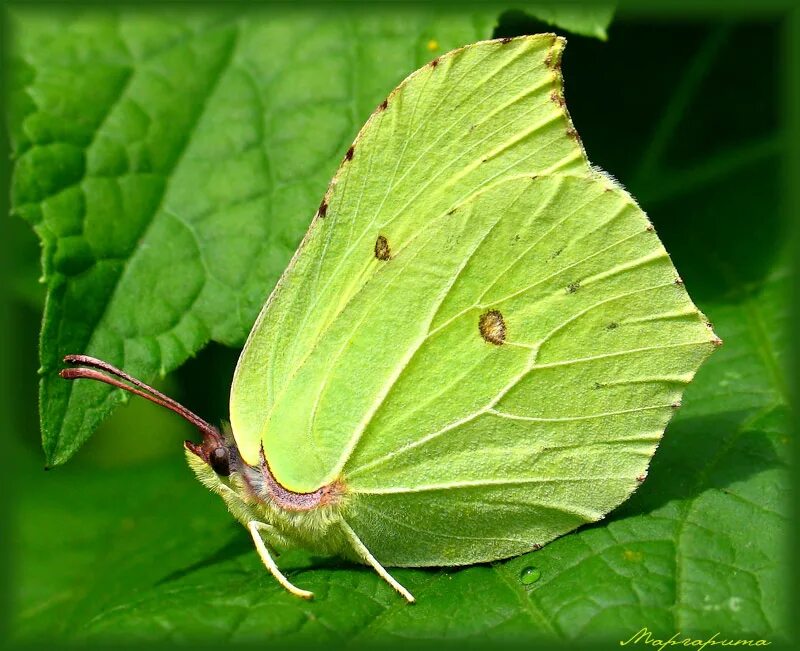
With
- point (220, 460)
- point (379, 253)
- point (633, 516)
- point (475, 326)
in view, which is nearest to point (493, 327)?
point (475, 326)

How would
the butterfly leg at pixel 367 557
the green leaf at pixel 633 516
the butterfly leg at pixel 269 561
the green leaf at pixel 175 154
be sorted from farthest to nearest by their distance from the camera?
the green leaf at pixel 175 154
the butterfly leg at pixel 367 557
the butterfly leg at pixel 269 561
the green leaf at pixel 633 516

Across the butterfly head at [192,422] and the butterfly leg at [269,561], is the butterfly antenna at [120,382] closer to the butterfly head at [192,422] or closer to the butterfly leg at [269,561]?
the butterfly head at [192,422]

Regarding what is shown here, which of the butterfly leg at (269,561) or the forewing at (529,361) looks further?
the forewing at (529,361)

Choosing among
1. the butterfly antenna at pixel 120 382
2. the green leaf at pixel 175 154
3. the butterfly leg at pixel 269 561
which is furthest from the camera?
the green leaf at pixel 175 154

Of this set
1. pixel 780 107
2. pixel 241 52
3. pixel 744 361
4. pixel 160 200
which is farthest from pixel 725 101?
pixel 160 200

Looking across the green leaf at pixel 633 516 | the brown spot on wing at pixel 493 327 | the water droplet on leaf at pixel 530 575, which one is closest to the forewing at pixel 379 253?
the brown spot on wing at pixel 493 327

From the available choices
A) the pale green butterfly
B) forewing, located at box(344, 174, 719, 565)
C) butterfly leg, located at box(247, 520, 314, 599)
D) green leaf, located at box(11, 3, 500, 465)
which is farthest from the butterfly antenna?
forewing, located at box(344, 174, 719, 565)

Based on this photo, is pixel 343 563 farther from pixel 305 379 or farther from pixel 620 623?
pixel 620 623
